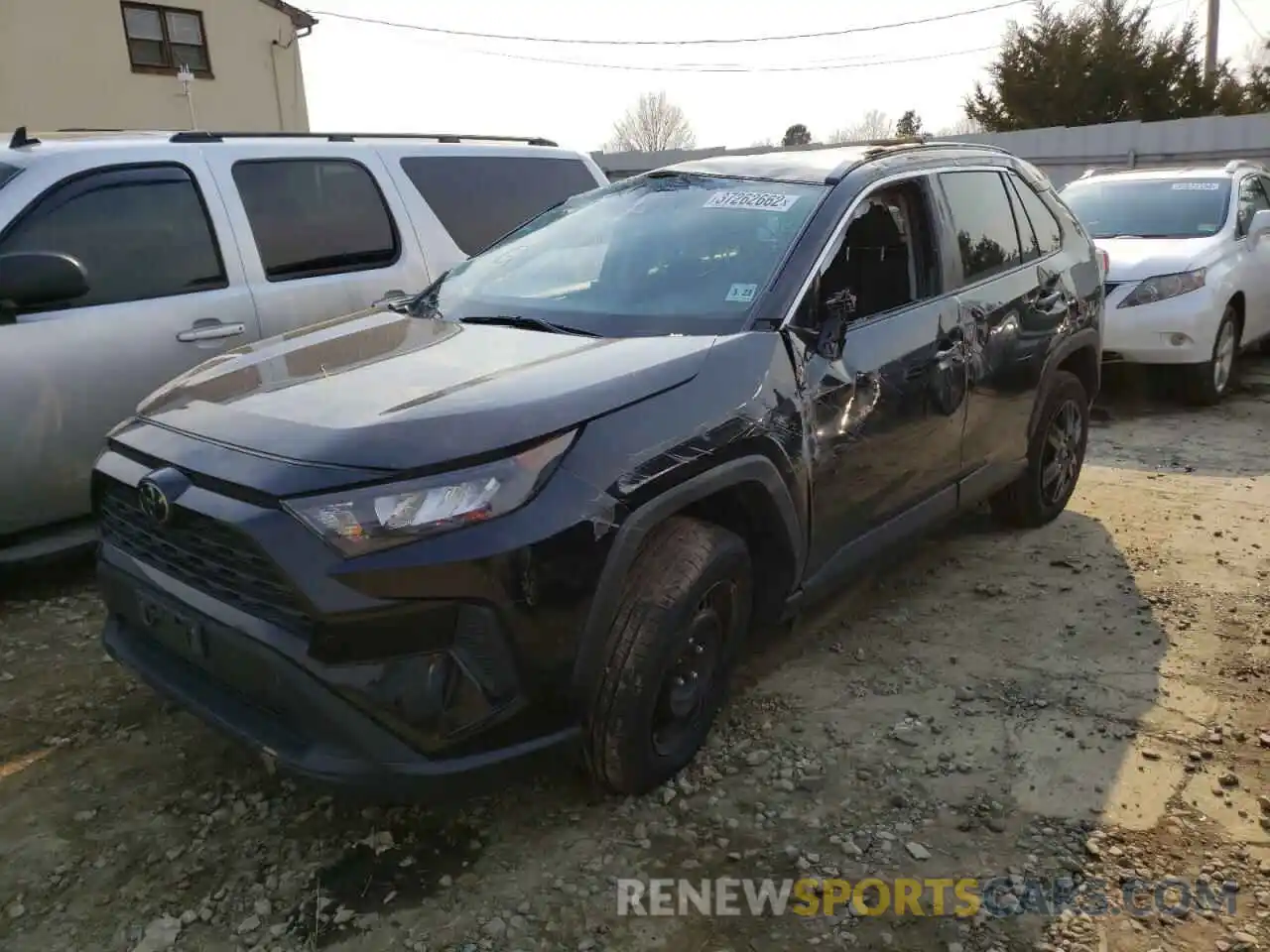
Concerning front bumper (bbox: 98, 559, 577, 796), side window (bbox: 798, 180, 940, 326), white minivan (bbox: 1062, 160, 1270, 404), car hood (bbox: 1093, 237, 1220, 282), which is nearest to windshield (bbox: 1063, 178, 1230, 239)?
white minivan (bbox: 1062, 160, 1270, 404)

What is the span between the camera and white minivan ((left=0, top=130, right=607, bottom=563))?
12.8 feet

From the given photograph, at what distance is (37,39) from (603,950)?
68.2ft

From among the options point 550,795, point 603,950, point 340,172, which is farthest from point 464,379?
point 340,172

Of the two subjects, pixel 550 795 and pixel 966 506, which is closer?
pixel 550 795

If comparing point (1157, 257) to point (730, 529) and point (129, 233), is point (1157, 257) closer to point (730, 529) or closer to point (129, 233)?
point (730, 529)

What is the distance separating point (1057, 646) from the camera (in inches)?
150

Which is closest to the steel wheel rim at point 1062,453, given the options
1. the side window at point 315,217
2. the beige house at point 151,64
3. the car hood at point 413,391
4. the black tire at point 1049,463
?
the black tire at point 1049,463

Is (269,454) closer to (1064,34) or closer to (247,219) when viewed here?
(247,219)

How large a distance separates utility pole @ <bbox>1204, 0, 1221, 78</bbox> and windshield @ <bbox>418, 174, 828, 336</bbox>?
1032 inches

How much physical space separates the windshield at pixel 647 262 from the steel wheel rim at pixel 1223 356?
17.5 ft

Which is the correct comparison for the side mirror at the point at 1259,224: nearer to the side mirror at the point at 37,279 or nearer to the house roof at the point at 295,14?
the side mirror at the point at 37,279

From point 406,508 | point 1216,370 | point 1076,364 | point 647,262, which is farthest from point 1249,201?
point 406,508

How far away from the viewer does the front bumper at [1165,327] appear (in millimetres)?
7090

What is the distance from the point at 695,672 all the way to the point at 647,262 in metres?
1.43
